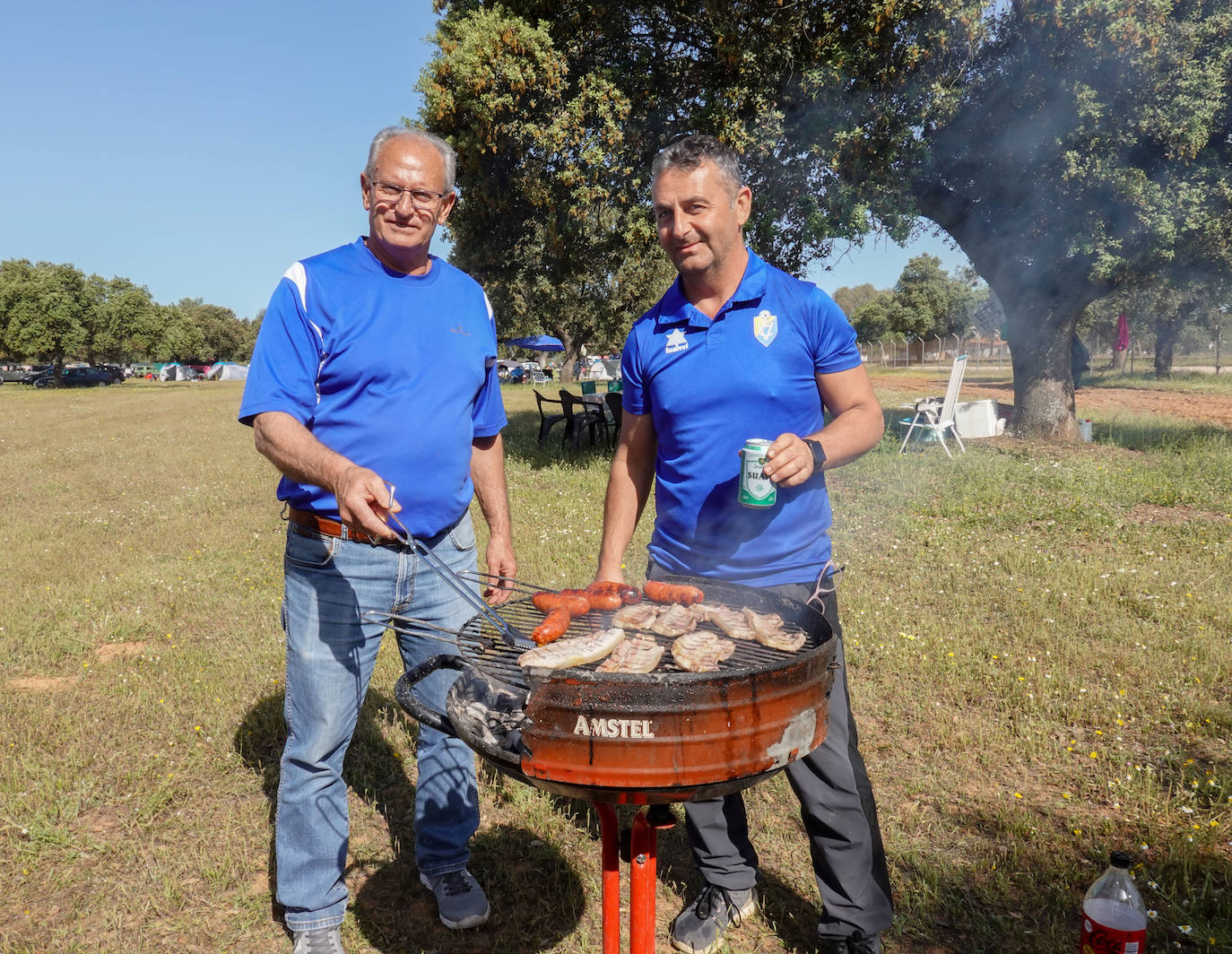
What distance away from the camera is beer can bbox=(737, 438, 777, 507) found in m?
2.24

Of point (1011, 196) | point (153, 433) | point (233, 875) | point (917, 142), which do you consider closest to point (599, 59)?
point (917, 142)

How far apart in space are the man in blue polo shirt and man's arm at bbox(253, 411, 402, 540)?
3.32 ft

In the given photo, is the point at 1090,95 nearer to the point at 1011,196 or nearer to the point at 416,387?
the point at 1011,196

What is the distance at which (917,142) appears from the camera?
1048cm

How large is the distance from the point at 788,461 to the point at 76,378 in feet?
212

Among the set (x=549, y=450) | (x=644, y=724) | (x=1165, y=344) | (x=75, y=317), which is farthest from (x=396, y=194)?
(x=75, y=317)

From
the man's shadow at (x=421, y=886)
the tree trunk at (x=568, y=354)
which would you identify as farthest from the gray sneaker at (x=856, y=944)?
the tree trunk at (x=568, y=354)

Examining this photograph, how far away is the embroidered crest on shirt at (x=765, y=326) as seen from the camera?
252cm

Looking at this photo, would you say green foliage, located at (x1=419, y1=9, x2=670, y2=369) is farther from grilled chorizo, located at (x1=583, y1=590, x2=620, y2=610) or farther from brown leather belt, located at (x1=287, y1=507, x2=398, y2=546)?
grilled chorizo, located at (x1=583, y1=590, x2=620, y2=610)

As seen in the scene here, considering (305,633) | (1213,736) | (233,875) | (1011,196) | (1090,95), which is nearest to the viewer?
(305,633)

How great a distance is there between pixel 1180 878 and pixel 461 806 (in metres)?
2.78

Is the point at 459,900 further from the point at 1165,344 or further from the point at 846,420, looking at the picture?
the point at 1165,344

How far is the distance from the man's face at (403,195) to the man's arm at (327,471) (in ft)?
2.24

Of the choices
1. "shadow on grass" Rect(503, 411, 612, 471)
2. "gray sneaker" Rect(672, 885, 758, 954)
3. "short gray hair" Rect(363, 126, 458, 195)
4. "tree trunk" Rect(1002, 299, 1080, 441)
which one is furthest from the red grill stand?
"tree trunk" Rect(1002, 299, 1080, 441)
